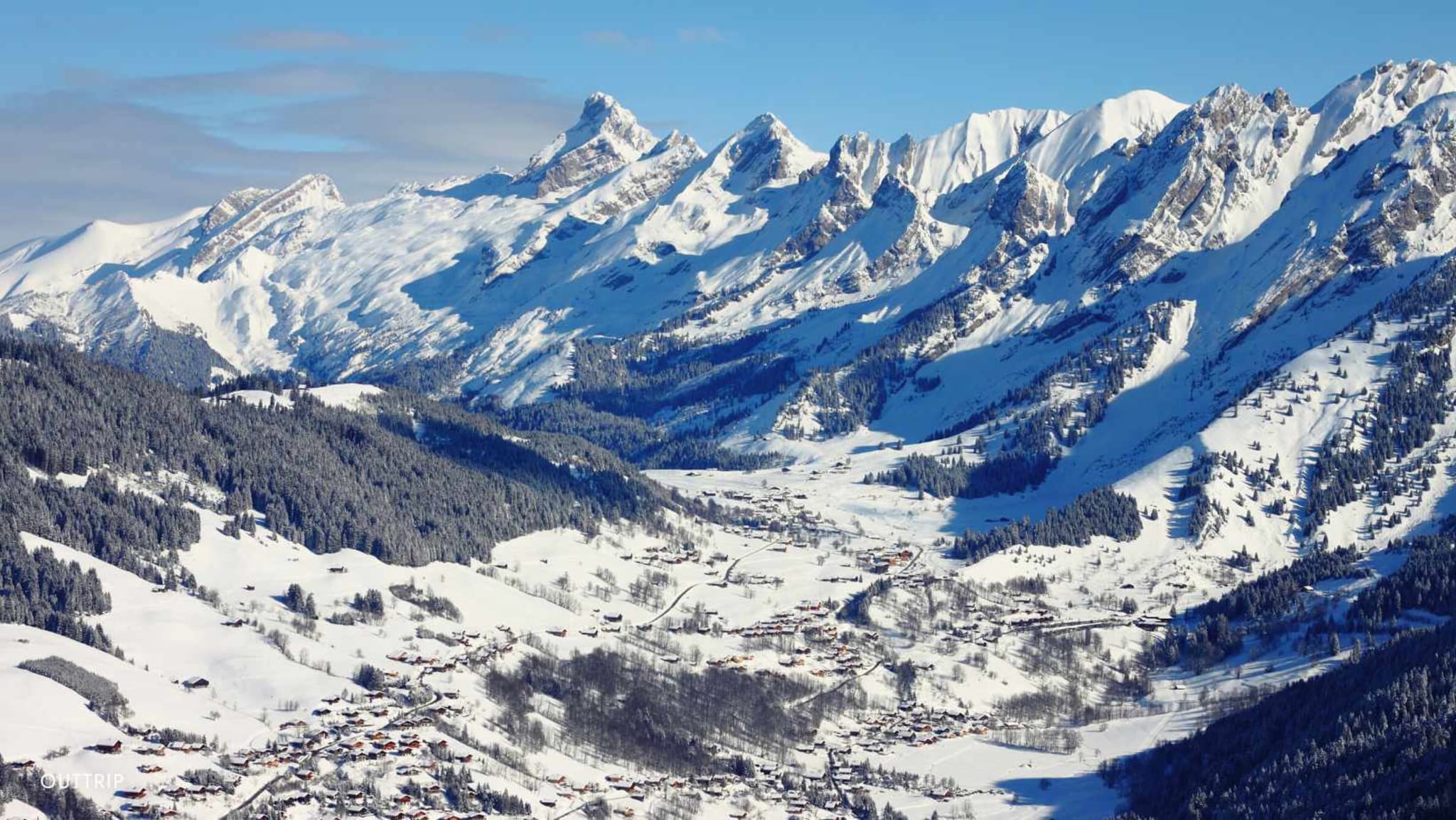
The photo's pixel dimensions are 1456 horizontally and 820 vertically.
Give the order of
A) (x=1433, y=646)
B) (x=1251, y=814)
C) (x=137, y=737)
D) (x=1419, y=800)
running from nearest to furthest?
(x=1419, y=800), (x=1251, y=814), (x=137, y=737), (x=1433, y=646)

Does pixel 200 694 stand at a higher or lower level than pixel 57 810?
higher

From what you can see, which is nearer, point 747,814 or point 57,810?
point 57,810

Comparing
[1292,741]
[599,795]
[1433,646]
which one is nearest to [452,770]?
[599,795]

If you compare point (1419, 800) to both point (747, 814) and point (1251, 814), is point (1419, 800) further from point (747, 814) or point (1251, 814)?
point (747, 814)

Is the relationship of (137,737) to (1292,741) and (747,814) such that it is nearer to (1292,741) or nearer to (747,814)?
(747,814)

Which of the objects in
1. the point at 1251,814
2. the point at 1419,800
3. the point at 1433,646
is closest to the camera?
the point at 1419,800

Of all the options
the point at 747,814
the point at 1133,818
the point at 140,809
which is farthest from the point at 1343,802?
the point at 140,809

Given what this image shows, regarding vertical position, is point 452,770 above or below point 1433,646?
below

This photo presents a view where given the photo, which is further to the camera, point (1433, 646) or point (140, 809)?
point (1433, 646)

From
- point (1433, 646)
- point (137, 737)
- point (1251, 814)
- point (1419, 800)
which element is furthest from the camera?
point (1433, 646)
